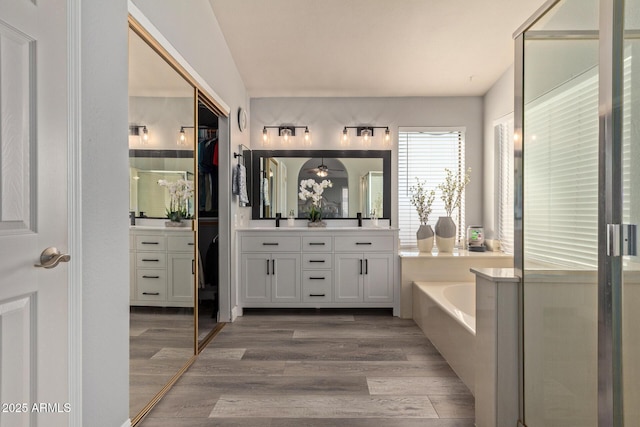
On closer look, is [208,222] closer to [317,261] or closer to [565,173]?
[317,261]

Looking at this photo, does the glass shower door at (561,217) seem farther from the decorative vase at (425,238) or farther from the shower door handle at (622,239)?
the decorative vase at (425,238)

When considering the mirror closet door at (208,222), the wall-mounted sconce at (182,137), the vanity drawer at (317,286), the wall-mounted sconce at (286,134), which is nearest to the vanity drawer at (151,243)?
the wall-mounted sconce at (182,137)

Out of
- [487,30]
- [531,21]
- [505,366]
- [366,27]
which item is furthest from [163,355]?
[487,30]

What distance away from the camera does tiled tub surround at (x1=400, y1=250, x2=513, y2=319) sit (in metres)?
4.02

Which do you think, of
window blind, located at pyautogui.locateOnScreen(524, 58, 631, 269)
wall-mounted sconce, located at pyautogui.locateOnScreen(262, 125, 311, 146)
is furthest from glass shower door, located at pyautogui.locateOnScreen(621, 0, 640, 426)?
wall-mounted sconce, located at pyautogui.locateOnScreen(262, 125, 311, 146)

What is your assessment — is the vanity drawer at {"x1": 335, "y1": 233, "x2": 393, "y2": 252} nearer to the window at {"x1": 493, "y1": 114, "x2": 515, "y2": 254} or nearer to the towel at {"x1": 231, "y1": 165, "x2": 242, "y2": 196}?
the towel at {"x1": 231, "y1": 165, "x2": 242, "y2": 196}

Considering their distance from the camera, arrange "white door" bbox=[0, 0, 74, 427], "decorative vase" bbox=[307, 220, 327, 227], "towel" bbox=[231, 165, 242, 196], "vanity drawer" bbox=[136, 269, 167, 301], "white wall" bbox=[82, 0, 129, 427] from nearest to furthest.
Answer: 1. "white door" bbox=[0, 0, 74, 427]
2. "white wall" bbox=[82, 0, 129, 427]
3. "vanity drawer" bbox=[136, 269, 167, 301]
4. "towel" bbox=[231, 165, 242, 196]
5. "decorative vase" bbox=[307, 220, 327, 227]

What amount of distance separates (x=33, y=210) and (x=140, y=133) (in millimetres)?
899

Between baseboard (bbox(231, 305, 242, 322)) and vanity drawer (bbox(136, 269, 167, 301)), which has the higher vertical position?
vanity drawer (bbox(136, 269, 167, 301))

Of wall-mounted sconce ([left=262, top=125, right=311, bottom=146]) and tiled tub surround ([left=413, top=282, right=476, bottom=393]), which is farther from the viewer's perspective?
wall-mounted sconce ([left=262, top=125, right=311, bottom=146])

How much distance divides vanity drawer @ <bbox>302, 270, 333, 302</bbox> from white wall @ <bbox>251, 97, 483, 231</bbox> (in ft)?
3.84

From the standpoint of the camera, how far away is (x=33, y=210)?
3.97 feet

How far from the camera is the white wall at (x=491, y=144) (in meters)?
4.11

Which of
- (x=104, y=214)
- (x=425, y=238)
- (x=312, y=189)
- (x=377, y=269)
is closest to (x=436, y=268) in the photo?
(x=425, y=238)
